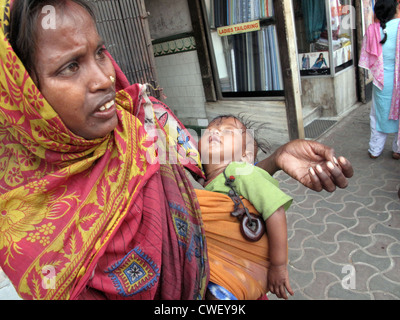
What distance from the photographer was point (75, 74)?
0.98m

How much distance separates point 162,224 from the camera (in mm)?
1080

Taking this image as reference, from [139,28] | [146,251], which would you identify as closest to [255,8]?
[139,28]

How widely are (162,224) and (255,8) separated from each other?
4.59m

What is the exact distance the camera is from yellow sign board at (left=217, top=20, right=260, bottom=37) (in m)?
4.90

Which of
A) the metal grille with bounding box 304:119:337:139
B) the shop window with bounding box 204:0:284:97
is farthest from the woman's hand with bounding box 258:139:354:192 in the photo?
the metal grille with bounding box 304:119:337:139

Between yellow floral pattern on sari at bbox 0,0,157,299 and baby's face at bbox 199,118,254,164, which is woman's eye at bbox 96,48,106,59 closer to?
yellow floral pattern on sari at bbox 0,0,157,299

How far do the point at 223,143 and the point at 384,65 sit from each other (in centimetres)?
364

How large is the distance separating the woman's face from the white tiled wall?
5129 millimetres

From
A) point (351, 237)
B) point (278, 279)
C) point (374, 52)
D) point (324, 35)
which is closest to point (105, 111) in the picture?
point (278, 279)

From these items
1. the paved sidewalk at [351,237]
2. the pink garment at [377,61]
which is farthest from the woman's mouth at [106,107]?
the pink garment at [377,61]

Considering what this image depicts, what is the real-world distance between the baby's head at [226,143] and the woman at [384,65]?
333 centimetres

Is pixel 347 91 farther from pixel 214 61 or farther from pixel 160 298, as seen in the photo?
pixel 160 298

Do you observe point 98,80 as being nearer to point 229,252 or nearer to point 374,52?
point 229,252

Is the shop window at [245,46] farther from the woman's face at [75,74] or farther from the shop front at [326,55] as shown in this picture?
the woman's face at [75,74]
